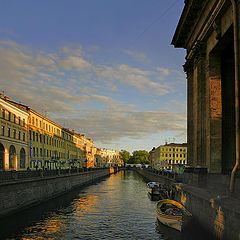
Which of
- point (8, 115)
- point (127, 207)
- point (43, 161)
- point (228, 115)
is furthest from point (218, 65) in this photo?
point (43, 161)

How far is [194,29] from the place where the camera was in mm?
33438

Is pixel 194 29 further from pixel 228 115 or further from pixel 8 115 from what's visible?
pixel 8 115

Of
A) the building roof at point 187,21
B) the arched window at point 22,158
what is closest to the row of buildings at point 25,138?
the arched window at point 22,158

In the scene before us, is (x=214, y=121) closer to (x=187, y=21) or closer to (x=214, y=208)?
(x=187, y=21)

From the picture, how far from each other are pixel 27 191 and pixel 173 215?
17.4 meters

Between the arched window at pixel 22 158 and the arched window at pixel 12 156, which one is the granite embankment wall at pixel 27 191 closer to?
the arched window at pixel 12 156

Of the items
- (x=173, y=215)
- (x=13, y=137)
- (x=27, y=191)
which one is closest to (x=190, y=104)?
(x=173, y=215)

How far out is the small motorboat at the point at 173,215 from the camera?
83.5ft

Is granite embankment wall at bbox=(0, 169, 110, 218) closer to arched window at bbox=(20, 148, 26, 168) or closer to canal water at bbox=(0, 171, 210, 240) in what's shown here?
canal water at bbox=(0, 171, 210, 240)

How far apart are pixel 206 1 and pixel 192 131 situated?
13351 mm

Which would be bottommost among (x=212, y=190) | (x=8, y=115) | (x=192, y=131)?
(x=212, y=190)

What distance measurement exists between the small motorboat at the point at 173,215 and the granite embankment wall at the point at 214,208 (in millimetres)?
484

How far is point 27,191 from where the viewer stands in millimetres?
38188

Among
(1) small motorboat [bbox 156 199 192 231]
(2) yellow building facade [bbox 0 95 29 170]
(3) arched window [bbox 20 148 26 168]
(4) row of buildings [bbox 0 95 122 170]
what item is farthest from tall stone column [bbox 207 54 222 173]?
(3) arched window [bbox 20 148 26 168]
